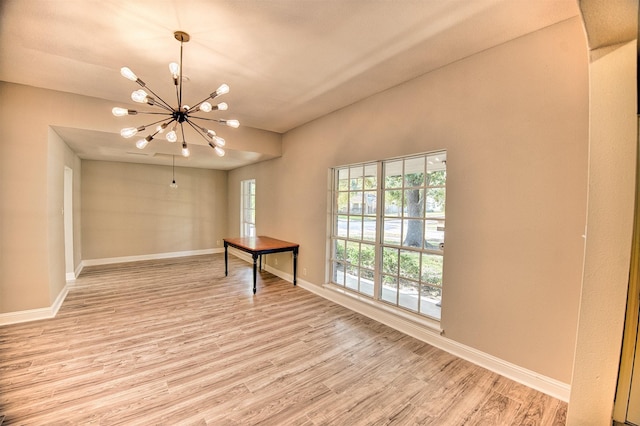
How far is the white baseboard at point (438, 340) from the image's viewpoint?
2.18m

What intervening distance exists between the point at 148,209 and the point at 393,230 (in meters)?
6.61

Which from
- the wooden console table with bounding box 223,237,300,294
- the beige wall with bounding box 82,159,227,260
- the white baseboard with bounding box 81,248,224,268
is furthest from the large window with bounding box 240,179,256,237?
the wooden console table with bounding box 223,237,300,294

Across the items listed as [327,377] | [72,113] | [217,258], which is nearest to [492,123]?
[327,377]

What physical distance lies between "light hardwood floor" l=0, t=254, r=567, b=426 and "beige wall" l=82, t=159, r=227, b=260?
10.5ft

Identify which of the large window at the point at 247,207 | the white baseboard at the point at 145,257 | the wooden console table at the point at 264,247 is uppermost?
the large window at the point at 247,207

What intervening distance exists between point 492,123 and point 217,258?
6.88m

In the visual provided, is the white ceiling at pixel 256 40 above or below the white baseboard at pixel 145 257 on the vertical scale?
above

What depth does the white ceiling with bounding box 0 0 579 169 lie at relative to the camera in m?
1.97

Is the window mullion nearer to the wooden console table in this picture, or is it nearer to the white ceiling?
the white ceiling

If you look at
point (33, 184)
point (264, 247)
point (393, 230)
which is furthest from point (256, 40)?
point (33, 184)

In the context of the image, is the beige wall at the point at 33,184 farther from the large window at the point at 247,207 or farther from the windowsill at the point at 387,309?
the windowsill at the point at 387,309

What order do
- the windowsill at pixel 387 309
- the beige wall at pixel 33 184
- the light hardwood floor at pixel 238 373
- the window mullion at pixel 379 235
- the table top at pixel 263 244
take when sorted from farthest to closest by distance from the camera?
the table top at pixel 263 244
the window mullion at pixel 379 235
the beige wall at pixel 33 184
the windowsill at pixel 387 309
the light hardwood floor at pixel 238 373

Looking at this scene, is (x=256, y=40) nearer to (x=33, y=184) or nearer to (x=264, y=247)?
(x=264, y=247)

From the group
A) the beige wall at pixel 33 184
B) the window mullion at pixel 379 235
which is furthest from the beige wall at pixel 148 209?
the window mullion at pixel 379 235
